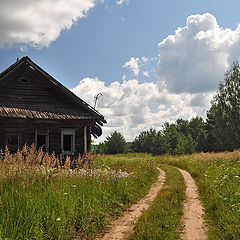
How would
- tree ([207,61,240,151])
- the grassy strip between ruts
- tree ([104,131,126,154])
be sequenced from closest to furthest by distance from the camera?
the grassy strip between ruts → tree ([207,61,240,151]) → tree ([104,131,126,154])

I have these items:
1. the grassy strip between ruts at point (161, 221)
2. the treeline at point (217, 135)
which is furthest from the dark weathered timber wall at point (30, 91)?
the treeline at point (217, 135)

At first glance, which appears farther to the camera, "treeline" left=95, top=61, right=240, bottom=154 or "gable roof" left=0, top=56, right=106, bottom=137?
"treeline" left=95, top=61, right=240, bottom=154

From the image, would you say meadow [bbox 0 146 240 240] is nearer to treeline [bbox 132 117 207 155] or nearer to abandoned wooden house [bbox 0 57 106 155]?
abandoned wooden house [bbox 0 57 106 155]

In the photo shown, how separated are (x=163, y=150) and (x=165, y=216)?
36326 mm

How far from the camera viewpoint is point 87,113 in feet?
56.7

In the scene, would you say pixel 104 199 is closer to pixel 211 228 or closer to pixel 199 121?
pixel 211 228

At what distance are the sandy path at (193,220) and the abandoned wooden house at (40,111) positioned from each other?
31.8ft

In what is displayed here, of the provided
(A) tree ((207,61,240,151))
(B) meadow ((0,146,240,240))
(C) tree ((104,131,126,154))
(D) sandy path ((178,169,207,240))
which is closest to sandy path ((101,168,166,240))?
(B) meadow ((0,146,240,240))

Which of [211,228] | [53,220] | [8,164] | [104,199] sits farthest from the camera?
Result: [104,199]

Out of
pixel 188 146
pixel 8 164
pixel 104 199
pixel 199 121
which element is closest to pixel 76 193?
pixel 104 199

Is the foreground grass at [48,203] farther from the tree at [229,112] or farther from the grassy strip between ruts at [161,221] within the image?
the tree at [229,112]

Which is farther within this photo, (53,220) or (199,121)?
(199,121)

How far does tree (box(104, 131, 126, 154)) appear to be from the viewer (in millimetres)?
48062

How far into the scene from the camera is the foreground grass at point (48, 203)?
4410 millimetres
